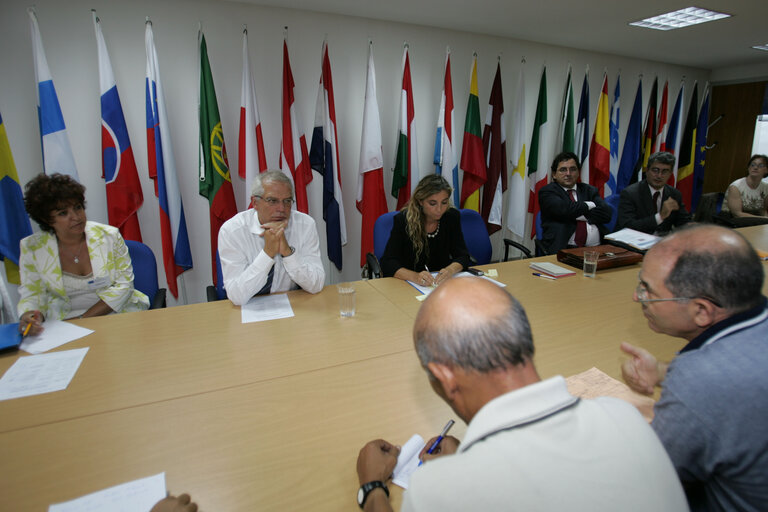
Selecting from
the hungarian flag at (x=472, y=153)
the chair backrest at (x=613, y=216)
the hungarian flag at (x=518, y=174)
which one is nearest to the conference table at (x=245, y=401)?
the chair backrest at (x=613, y=216)

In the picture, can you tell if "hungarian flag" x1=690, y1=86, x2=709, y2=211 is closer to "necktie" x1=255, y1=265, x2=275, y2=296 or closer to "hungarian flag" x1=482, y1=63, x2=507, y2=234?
"hungarian flag" x1=482, y1=63, x2=507, y2=234

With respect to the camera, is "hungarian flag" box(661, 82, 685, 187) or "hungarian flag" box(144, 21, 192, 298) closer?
"hungarian flag" box(144, 21, 192, 298)

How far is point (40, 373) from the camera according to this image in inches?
54.2

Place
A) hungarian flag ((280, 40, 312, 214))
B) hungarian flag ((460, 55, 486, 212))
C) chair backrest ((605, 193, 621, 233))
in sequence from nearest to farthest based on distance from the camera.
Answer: hungarian flag ((280, 40, 312, 214)), chair backrest ((605, 193, 621, 233)), hungarian flag ((460, 55, 486, 212))

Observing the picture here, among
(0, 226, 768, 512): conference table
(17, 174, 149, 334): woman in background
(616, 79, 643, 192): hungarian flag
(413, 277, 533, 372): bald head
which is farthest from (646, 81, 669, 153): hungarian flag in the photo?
(17, 174, 149, 334): woman in background

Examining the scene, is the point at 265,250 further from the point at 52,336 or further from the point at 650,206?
the point at 650,206

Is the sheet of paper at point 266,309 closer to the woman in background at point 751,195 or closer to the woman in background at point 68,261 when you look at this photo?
the woman in background at point 68,261

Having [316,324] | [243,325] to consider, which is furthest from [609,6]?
[243,325]

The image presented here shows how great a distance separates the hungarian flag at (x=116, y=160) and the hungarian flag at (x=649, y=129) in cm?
587

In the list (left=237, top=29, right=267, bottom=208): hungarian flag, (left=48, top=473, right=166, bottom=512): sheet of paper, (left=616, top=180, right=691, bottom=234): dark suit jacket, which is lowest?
(left=48, top=473, right=166, bottom=512): sheet of paper

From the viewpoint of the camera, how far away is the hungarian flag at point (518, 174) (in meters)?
4.61

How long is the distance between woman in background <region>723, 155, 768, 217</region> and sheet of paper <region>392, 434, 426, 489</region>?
19.5ft

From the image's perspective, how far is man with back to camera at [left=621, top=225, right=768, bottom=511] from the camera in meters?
0.81

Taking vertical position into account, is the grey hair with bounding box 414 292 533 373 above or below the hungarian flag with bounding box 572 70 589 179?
below
